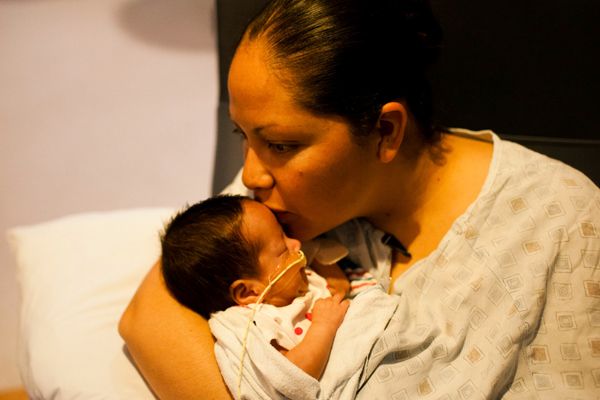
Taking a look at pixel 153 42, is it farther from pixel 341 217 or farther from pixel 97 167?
pixel 341 217

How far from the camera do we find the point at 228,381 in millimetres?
1041

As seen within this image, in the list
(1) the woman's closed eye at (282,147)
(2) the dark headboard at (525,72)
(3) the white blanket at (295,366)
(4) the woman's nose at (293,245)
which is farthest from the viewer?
(2) the dark headboard at (525,72)

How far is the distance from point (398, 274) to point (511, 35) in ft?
2.85

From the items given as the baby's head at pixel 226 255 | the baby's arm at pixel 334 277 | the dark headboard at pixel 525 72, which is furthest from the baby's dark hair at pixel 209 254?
the dark headboard at pixel 525 72

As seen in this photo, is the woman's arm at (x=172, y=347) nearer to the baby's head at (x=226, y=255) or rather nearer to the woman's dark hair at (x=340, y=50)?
the baby's head at (x=226, y=255)

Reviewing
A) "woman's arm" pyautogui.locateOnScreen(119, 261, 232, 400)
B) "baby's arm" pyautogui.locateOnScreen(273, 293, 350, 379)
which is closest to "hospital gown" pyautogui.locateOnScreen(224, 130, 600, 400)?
"baby's arm" pyautogui.locateOnScreen(273, 293, 350, 379)

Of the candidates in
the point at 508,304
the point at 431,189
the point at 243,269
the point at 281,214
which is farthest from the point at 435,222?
the point at 243,269

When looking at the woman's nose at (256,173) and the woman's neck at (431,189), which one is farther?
the woman's neck at (431,189)

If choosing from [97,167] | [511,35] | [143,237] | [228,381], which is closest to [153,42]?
[97,167]

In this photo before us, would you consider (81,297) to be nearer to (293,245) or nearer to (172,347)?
(172,347)

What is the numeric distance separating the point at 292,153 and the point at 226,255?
297 mm

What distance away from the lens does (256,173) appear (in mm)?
1158

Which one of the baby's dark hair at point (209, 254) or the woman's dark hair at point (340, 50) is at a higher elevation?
the woman's dark hair at point (340, 50)

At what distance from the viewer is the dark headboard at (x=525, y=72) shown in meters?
1.45
